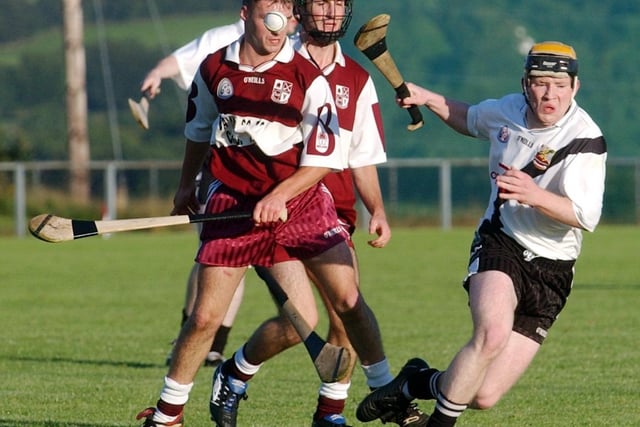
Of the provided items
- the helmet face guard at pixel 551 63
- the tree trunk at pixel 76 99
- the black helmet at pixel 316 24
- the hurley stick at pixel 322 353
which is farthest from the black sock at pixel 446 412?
the tree trunk at pixel 76 99

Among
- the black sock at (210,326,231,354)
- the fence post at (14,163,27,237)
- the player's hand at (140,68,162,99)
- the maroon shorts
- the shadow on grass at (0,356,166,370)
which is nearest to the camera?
the maroon shorts

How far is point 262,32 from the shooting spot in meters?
6.03

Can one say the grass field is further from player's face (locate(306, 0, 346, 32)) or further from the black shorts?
player's face (locate(306, 0, 346, 32))

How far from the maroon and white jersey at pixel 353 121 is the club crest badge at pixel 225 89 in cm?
75

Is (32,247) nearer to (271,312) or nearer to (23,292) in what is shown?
(23,292)

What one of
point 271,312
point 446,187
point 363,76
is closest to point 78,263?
point 271,312

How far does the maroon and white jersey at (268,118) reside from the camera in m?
6.05

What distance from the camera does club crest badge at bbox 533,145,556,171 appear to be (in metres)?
5.88

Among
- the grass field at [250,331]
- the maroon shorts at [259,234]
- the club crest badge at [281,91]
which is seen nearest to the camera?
the club crest badge at [281,91]

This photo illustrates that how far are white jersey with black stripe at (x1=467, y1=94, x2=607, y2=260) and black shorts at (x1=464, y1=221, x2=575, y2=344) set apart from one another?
4 cm

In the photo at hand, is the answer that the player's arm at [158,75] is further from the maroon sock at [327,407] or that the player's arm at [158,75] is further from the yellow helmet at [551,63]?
the yellow helmet at [551,63]

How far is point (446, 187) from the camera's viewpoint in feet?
96.2

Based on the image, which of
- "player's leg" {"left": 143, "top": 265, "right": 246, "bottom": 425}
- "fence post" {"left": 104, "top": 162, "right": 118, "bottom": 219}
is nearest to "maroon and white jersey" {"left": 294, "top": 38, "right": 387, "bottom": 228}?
"player's leg" {"left": 143, "top": 265, "right": 246, "bottom": 425}

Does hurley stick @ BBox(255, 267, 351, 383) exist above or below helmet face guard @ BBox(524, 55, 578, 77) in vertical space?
below
